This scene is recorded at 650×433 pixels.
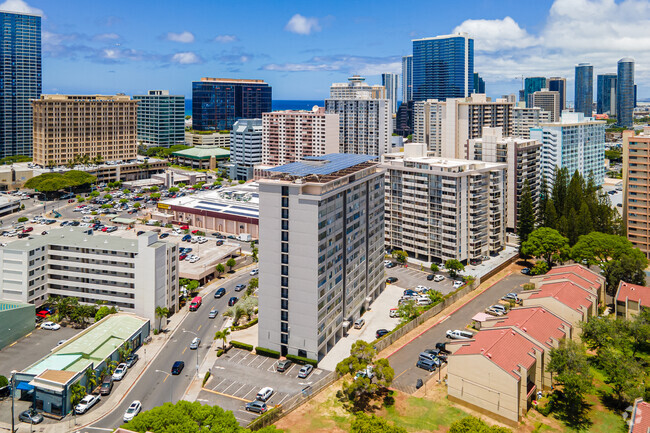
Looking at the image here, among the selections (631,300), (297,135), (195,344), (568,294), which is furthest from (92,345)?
(297,135)

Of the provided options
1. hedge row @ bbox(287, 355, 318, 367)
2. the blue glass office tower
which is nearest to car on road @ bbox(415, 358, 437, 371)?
hedge row @ bbox(287, 355, 318, 367)

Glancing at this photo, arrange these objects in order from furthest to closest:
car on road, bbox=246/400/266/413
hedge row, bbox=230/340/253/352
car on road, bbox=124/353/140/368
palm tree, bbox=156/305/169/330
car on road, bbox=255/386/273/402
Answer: palm tree, bbox=156/305/169/330, hedge row, bbox=230/340/253/352, car on road, bbox=124/353/140/368, car on road, bbox=255/386/273/402, car on road, bbox=246/400/266/413

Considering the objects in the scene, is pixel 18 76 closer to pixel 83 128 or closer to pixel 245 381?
pixel 83 128

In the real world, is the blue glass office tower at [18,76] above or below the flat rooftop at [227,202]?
above

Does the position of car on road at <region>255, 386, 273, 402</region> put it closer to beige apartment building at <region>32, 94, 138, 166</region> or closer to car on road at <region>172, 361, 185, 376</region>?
car on road at <region>172, 361, 185, 376</region>

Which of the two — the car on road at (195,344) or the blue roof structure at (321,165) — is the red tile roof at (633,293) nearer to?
the blue roof structure at (321,165)

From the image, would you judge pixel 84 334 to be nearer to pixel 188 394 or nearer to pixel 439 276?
pixel 188 394

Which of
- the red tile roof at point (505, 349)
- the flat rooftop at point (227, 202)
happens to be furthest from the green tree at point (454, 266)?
the flat rooftop at point (227, 202)
